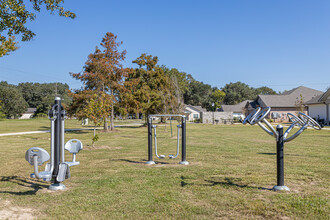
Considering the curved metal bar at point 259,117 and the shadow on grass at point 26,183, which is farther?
the shadow on grass at point 26,183

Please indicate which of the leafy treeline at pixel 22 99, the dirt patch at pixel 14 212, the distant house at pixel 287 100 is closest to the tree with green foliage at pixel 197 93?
the distant house at pixel 287 100

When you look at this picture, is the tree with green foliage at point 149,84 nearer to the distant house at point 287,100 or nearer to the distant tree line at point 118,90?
the distant tree line at point 118,90

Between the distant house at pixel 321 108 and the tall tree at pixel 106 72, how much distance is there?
25237mm

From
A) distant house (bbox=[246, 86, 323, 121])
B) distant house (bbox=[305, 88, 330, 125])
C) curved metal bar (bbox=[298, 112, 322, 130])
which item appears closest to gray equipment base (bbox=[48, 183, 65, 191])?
curved metal bar (bbox=[298, 112, 322, 130])

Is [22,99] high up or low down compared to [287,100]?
up

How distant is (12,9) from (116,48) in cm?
1834

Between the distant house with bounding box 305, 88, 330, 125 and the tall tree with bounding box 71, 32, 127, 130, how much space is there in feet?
82.8

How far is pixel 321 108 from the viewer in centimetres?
3553

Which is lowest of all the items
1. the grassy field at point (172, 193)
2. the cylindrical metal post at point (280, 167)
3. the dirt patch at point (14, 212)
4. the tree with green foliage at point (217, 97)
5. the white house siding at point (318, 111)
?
the dirt patch at point (14, 212)

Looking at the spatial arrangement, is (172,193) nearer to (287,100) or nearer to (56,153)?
(56,153)

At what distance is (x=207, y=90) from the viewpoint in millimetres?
92688

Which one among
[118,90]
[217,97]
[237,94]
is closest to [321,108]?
[118,90]

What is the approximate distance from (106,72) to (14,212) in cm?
2140

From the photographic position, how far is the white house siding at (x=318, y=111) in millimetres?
34812
